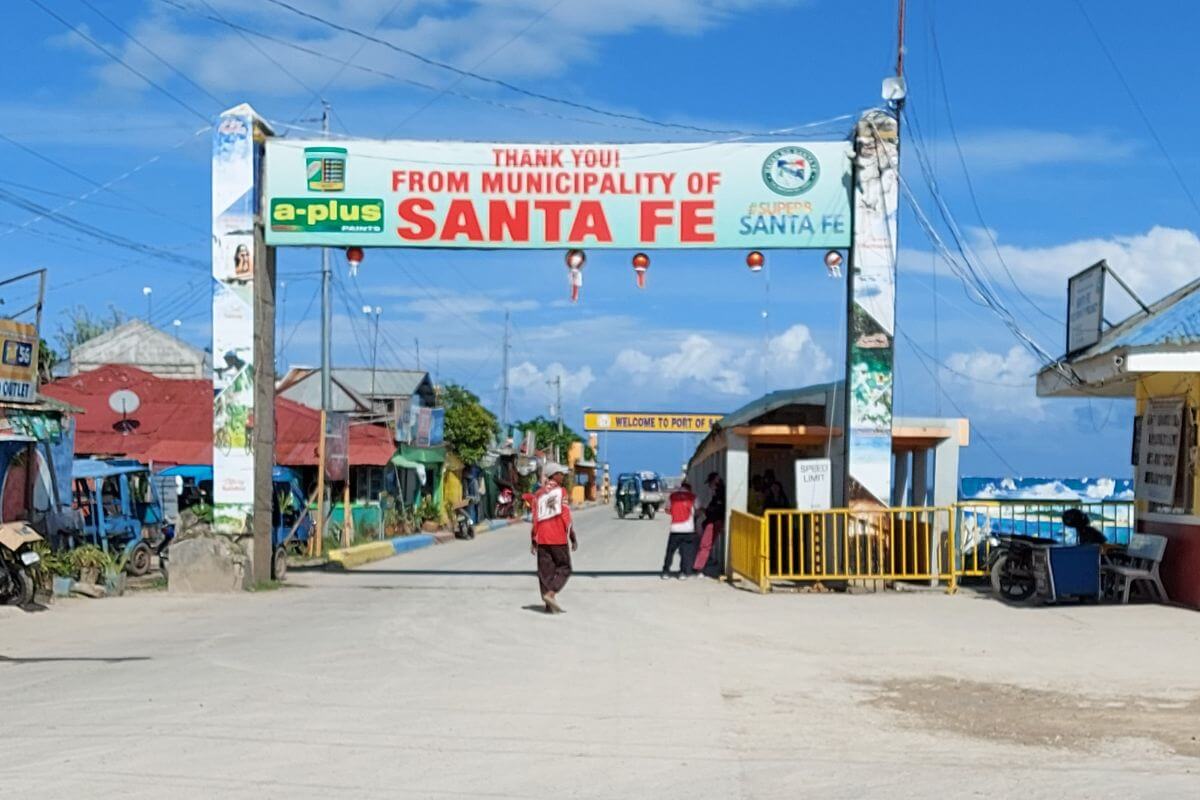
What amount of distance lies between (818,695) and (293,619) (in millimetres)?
7858

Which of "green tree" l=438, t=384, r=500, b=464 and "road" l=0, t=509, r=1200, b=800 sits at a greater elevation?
"green tree" l=438, t=384, r=500, b=464

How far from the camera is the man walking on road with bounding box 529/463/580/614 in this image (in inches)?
647

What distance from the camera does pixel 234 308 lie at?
20.5 metres

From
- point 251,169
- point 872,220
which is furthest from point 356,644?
point 872,220

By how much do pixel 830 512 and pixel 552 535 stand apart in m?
5.30

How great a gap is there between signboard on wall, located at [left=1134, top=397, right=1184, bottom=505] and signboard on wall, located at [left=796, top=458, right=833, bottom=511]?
177 inches

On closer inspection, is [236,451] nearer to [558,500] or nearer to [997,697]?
[558,500]

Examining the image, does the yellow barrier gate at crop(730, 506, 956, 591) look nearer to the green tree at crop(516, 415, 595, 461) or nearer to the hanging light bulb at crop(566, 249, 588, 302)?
the hanging light bulb at crop(566, 249, 588, 302)

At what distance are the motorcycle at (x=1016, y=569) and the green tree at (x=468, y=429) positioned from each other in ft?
110

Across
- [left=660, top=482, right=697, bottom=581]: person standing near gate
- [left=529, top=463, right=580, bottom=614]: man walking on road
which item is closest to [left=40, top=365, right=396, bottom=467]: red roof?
[left=660, top=482, right=697, bottom=581]: person standing near gate

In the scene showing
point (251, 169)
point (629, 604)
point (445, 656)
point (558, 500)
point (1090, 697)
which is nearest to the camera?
point (1090, 697)

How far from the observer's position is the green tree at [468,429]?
5069cm

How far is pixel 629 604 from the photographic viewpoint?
59.8 ft

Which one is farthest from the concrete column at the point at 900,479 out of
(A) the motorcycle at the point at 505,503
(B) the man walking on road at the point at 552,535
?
(A) the motorcycle at the point at 505,503
